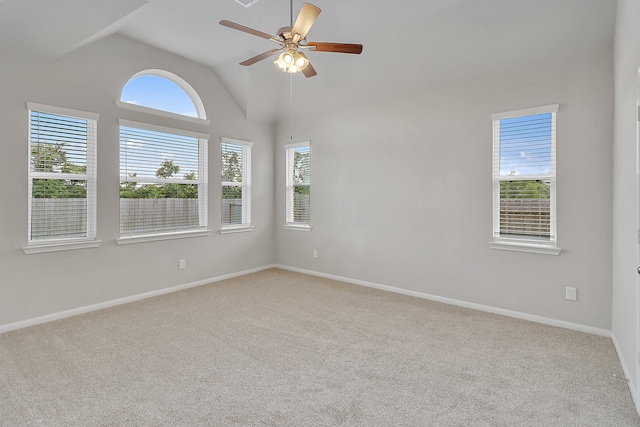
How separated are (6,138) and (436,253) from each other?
4762 mm

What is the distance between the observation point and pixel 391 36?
3.80 metres

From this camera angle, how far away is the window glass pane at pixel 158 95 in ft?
14.0

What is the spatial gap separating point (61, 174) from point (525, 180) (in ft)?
16.3

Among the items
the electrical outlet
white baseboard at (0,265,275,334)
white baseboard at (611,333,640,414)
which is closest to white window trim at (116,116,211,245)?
white baseboard at (0,265,275,334)

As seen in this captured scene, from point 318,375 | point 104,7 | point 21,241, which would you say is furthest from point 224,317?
point 104,7

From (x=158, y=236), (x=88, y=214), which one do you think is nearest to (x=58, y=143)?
(x=88, y=214)

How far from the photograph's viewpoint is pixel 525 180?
12.0ft

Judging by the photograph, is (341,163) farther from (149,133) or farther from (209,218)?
(149,133)

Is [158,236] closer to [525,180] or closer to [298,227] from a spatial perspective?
[298,227]

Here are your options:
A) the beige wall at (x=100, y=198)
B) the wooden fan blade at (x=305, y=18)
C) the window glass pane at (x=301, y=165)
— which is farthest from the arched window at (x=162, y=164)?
the wooden fan blade at (x=305, y=18)

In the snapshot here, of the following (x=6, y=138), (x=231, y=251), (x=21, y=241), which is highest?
(x=6, y=138)

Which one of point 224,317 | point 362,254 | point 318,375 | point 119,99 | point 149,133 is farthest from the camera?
point 362,254

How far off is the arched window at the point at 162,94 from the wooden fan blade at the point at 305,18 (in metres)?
2.68

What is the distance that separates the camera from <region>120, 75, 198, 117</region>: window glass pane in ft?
14.0
